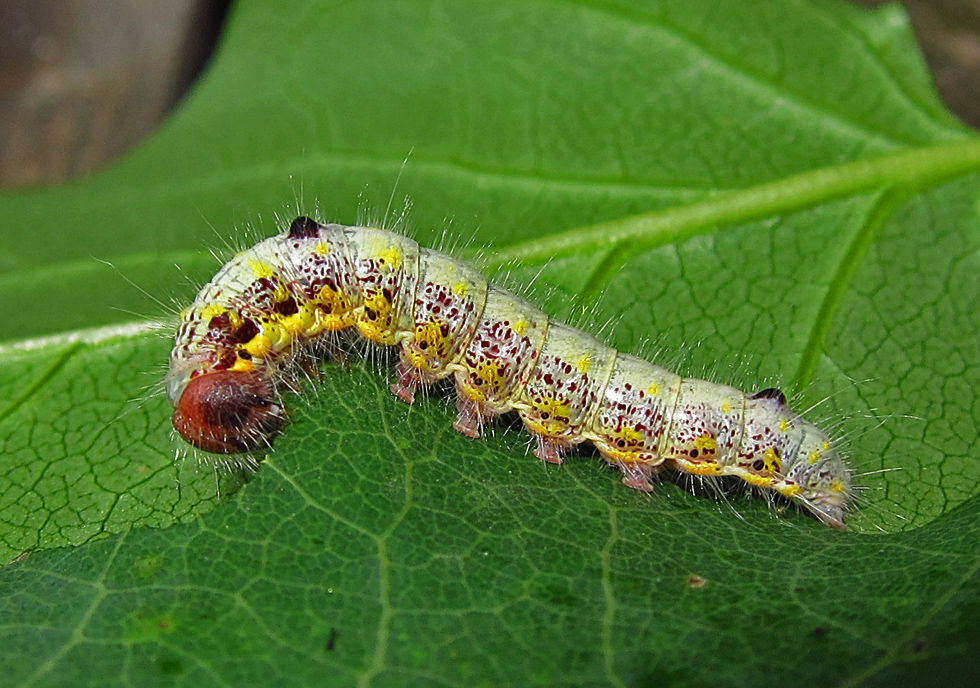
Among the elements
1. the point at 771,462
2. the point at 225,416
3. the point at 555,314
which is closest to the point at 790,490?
the point at 771,462

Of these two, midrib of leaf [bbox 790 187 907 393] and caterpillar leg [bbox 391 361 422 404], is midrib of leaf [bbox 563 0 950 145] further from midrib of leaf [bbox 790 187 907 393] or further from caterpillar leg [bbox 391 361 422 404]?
caterpillar leg [bbox 391 361 422 404]

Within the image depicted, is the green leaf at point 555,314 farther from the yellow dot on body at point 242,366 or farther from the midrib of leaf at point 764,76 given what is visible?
the yellow dot on body at point 242,366

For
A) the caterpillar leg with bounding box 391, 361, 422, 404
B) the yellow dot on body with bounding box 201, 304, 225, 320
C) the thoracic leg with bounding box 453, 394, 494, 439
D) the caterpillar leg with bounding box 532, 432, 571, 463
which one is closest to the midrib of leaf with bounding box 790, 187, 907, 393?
the caterpillar leg with bounding box 532, 432, 571, 463

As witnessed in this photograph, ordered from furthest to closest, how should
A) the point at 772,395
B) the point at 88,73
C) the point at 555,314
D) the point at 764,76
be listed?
1. the point at 88,73
2. the point at 764,76
3. the point at 555,314
4. the point at 772,395

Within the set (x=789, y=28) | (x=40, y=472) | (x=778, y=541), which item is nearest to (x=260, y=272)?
(x=40, y=472)

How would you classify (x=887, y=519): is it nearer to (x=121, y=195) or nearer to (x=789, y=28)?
(x=789, y=28)

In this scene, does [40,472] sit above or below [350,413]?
below

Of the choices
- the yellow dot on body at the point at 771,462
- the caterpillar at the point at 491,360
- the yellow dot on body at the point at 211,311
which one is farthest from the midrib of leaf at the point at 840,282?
the yellow dot on body at the point at 211,311

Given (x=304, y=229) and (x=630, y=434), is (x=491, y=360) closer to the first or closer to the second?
(x=630, y=434)
